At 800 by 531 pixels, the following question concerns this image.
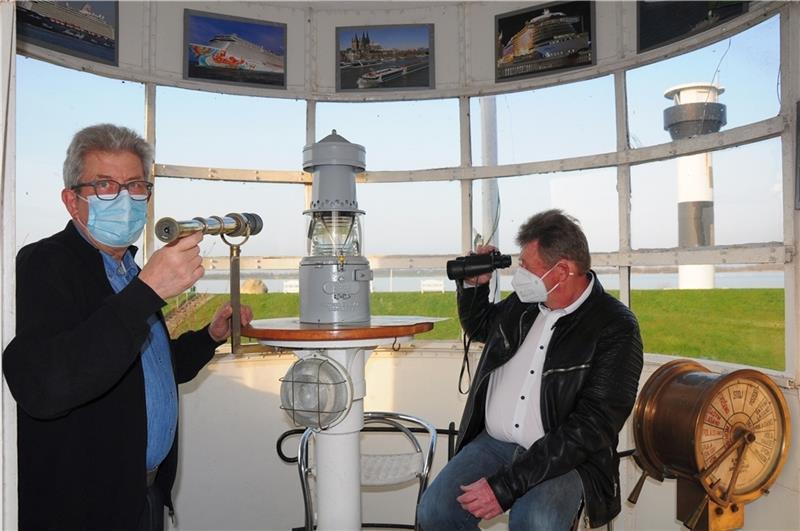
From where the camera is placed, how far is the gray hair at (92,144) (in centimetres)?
135

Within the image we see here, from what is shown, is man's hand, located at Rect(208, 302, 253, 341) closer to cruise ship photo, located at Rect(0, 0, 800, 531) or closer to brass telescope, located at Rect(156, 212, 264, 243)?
cruise ship photo, located at Rect(0, 0, 800, 531)

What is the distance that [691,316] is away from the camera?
3367 mm

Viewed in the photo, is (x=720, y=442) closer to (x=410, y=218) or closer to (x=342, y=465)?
(x=342, y=465)

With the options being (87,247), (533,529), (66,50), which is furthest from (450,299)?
(87,247)

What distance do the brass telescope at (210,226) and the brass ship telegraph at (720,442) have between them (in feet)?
5.68

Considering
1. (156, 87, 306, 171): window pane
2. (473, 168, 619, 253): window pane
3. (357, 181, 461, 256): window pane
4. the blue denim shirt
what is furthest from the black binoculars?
(156, 87, 306, 171): window pane

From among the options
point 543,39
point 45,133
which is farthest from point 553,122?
point 45,133

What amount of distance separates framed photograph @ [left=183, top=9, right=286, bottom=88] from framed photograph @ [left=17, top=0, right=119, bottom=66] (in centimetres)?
37

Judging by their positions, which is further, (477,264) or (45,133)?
(45,133)

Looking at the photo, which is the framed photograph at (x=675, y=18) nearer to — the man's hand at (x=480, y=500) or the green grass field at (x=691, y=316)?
the green grass field at (x=691, y=316)

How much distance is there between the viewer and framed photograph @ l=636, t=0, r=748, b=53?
2667mm

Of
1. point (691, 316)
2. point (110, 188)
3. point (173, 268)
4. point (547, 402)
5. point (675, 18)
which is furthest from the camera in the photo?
point (691, 316)

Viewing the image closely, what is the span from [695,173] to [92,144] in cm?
257

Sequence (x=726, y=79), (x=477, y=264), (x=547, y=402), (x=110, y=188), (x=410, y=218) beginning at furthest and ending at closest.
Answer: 1. (x=410, y=218)
2. (x=726, y=79)
3. (x=477, y=264)
4. (x=547, y=402)
5. (x=110, y=188)
